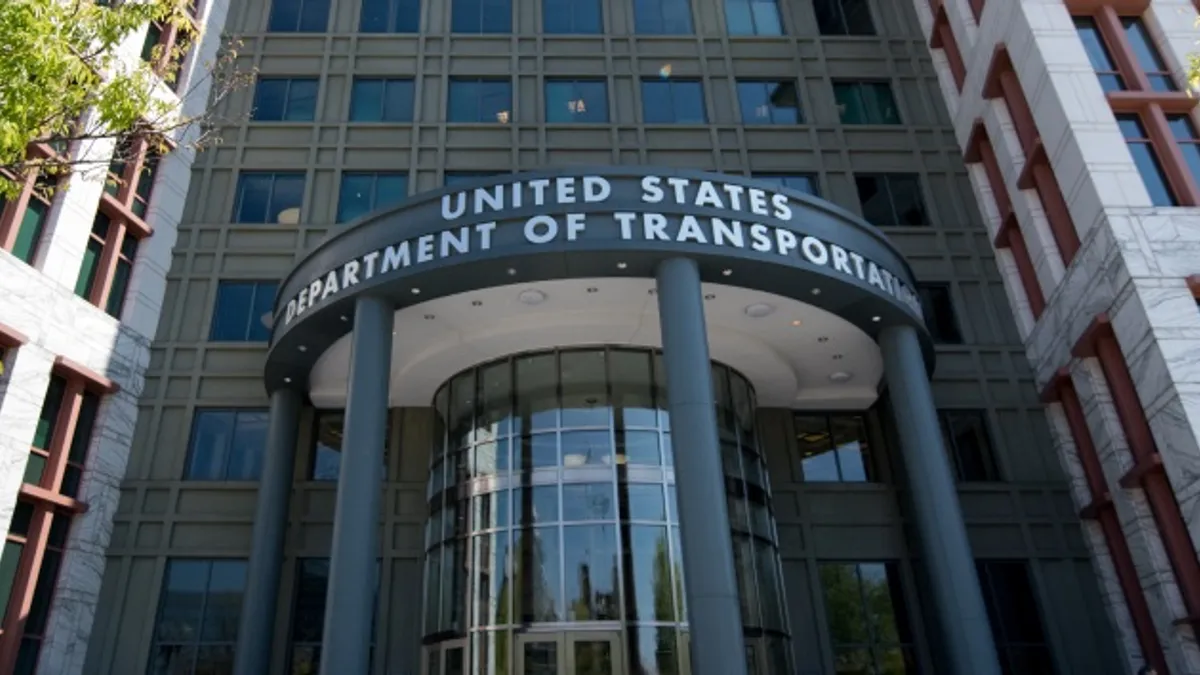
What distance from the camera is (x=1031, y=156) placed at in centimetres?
2095

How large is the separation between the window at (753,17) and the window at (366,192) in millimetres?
12595

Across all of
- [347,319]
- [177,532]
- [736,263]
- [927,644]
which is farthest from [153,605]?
[927,644]

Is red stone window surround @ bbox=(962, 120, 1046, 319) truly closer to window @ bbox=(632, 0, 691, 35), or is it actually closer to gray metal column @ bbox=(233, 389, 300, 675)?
window @ bbox=(632, 0, 691, 35)

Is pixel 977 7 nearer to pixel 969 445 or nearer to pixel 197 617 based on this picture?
pixel 969 445

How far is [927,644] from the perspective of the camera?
20484 mm

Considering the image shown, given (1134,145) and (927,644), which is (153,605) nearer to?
(927,644)

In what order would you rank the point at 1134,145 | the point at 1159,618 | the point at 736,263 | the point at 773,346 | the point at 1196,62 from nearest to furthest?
the point at 1196,62
the point at 736,263
the point at 1159,618
the point at 1134,145
the point at 773,346

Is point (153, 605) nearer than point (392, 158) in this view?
Yes

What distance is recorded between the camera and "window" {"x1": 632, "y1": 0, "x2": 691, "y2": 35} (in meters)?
28.8

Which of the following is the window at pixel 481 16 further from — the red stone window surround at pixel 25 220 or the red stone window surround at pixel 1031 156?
the red stone window surround at pixel 1031 156

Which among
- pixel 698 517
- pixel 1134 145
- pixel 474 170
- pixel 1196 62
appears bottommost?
pixel 698 517

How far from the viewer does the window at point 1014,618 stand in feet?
66.1

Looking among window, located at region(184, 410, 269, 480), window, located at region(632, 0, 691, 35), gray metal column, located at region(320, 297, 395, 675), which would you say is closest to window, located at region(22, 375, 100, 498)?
window, located at region(184, 410, 269, 480)

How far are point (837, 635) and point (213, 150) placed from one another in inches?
901
